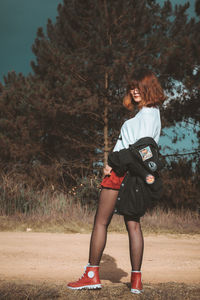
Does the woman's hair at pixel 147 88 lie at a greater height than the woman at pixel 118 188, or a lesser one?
greater

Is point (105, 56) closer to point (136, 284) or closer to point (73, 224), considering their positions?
point (73, 224)

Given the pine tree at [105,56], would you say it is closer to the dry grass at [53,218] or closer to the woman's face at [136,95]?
the dry grass at [53,218]

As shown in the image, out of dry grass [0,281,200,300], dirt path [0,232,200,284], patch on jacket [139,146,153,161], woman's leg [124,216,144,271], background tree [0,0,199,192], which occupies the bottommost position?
dirt path [0,232,200,284]

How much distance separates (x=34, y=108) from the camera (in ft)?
41.8

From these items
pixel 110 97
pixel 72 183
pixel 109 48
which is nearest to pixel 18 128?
pixel 72 183

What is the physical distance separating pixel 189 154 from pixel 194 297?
9045 millimetres

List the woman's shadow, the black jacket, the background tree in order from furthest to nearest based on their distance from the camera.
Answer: the background tree → the woman's shadow → the black jacket

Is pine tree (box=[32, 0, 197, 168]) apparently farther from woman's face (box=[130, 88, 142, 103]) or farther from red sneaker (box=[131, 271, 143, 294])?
red sneaker (box=[131, 271, 143, 294])

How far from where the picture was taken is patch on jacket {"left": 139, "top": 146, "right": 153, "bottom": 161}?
2.37 m

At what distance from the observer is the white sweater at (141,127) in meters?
2.41

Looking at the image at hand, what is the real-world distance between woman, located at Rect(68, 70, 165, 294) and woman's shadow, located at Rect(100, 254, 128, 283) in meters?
0.62

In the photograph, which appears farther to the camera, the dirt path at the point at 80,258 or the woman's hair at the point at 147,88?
the dirt path at the point at 80,258

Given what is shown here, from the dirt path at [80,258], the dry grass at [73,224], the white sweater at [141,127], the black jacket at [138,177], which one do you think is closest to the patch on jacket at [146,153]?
the black jacket at [138,177]

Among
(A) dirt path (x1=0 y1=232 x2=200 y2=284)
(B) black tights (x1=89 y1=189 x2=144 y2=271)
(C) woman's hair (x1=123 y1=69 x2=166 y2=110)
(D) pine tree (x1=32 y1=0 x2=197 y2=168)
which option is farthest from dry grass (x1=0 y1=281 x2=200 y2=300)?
(D) pine tree (x1=32 y1=0 x2=197 y2=168)
